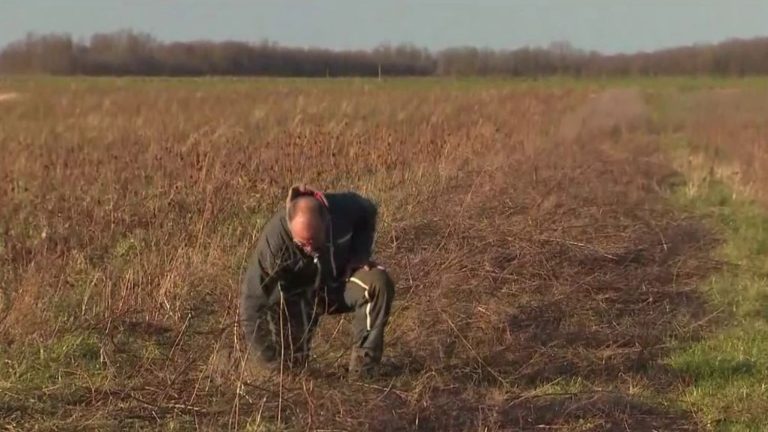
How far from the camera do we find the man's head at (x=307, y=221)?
4285mm

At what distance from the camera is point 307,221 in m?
4.28

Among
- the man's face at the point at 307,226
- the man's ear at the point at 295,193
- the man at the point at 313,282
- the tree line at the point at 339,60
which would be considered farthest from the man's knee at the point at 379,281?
the tree line at the point at 339,60

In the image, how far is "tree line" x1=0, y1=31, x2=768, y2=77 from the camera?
60.8m

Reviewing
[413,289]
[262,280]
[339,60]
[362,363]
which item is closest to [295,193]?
[262,280]

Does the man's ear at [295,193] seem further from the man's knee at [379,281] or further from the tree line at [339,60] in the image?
the tree line at [339,60]

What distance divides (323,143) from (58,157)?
108 inches

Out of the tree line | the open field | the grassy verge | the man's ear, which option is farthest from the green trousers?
the tree line

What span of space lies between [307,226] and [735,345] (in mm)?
2850

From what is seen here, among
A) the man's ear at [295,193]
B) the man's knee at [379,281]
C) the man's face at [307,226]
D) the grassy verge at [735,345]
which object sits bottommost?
the grassy verge at [735,345]

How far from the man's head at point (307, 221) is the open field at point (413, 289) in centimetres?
62

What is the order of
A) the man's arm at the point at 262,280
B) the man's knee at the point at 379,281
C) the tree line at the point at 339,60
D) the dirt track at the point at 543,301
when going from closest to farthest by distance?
the dirt track at the point at 543,301, the man's arm at the point at 262,280, the man's knee at the point at 379,281, the tree line at the point at 339,60

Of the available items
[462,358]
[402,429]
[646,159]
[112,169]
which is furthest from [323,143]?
[646,159]

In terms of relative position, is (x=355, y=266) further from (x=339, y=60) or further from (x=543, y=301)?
(x=339, y=60)

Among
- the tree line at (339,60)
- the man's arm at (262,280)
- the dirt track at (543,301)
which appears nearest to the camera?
the dirt track at (543,301)
